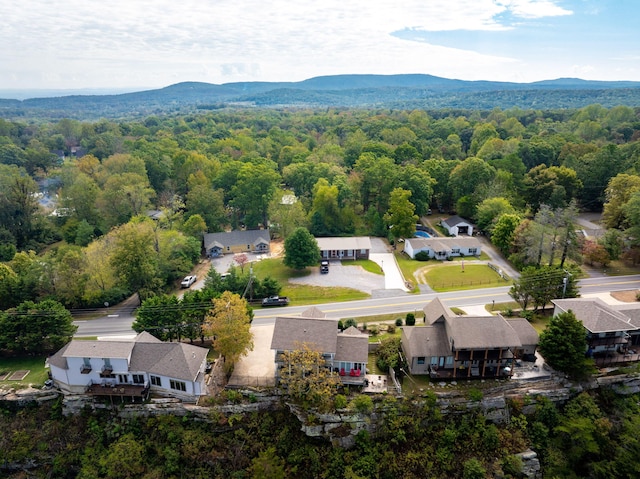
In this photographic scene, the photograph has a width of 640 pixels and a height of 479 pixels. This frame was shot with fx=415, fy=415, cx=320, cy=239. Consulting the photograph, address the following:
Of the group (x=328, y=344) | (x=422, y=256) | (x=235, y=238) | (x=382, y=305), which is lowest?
(x=382, y=305)

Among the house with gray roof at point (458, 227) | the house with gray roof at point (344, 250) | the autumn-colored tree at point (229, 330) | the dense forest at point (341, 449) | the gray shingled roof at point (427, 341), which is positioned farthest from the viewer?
the house with gray roof at point (458, 227)

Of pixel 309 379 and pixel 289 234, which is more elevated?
pixel 289 234

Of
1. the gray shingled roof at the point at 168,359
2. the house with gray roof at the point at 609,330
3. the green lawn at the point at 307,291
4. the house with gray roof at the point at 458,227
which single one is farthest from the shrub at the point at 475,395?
the house with gray roof at the point at 458,227

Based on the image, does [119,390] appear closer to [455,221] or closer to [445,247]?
[445,247]

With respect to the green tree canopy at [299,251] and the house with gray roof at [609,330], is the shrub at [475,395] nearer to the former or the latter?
the house with gray roof at [609,330]

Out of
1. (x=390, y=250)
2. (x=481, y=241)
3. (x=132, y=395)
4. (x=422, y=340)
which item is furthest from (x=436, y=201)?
(x=132, y=395)

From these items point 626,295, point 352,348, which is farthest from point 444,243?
point 352,348

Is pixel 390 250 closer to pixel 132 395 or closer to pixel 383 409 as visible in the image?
pixel 383 409
